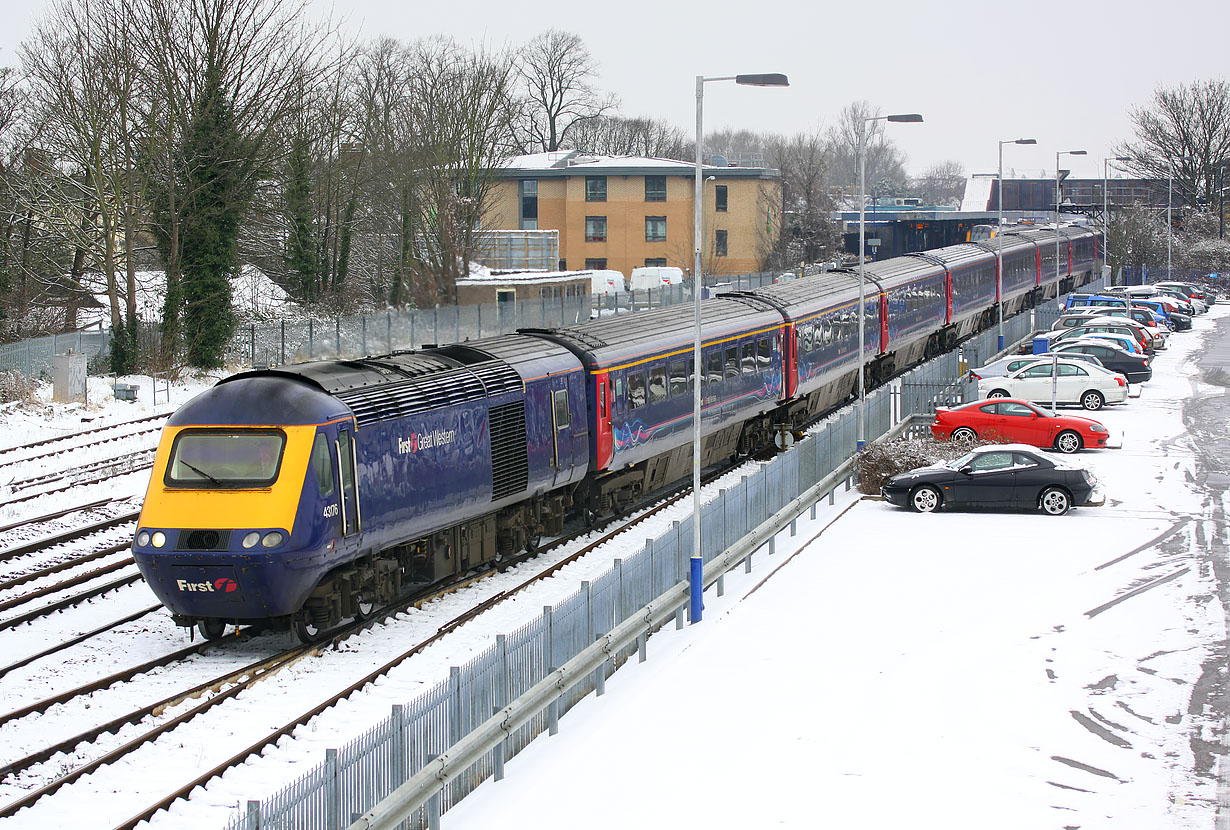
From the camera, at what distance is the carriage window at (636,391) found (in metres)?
24.8

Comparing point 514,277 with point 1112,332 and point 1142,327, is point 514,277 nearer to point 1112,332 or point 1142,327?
point 1112,332

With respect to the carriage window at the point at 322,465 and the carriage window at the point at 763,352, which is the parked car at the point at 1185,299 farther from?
the carriage window at the point at 322,465

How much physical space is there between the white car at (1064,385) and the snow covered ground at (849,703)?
44.4ft

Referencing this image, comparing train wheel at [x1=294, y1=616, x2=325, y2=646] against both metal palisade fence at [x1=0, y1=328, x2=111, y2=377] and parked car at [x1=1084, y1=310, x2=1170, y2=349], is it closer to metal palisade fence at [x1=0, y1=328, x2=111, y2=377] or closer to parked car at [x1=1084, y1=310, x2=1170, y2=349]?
metal palisade fence at [x1=0, y1=328, x2=111, y2=377]

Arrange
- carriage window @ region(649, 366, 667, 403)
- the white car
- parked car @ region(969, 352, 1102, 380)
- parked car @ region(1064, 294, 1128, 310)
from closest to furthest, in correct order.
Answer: carriage window @ region(649, 366, 667, 403) → the white car → parked car @ region(969, 352, 1102, 380) → parked car @ region(1064, 294, 1128, 310)

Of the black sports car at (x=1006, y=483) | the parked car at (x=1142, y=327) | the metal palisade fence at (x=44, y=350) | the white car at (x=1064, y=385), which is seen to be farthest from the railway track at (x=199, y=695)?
the parked car at (x=1142, y=327)

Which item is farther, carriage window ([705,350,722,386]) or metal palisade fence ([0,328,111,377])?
metal palisade fence ([0,328,111,377])

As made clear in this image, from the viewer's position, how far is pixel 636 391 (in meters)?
25.1

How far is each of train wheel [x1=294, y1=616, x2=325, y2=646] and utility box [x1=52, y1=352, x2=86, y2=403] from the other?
20.4 metres

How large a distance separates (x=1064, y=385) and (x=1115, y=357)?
6440mm

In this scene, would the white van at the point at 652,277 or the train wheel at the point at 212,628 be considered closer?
the train wheel at the point at 212,628

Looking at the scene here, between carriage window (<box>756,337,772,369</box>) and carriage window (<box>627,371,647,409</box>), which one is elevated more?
carriage window (<box>756,337,772,369</box>)

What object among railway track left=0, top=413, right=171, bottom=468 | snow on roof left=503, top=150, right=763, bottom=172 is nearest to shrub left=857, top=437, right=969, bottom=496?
railway track left=0, top=413, right=171, bottom=468

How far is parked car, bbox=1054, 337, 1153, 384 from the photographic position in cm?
4244
